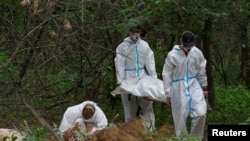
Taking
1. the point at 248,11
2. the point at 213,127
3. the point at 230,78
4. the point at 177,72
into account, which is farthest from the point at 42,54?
the point at 230,78

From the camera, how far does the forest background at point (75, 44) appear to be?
30.1ft

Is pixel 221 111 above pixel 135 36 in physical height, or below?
below

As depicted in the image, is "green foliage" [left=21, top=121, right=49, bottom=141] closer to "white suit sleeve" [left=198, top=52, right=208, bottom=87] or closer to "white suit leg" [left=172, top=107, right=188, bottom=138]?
"white suit leg" [left=172, top=107, right=188, bottom=138]

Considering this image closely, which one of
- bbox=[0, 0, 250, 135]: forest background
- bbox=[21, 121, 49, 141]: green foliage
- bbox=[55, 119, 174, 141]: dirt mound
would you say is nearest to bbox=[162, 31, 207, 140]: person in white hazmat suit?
bbox=[0, 0, 250, 135]: forest background

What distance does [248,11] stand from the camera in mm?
10492

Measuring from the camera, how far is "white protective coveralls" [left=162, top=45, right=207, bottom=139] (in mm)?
8789

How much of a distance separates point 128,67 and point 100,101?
256 cm

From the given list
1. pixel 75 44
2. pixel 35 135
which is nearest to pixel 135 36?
pixel 75 44

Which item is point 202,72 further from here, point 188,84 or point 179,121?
point 179,121

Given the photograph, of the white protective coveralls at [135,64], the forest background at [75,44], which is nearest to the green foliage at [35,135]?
the forest background at [75,44]

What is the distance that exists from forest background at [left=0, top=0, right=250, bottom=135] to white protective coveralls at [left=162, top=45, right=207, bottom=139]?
2.17 feet

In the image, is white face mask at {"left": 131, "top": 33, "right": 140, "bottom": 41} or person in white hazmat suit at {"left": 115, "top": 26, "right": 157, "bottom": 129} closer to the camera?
white face mask at {"left": 131, "top": 33, "right": 140, "bottom": 41}

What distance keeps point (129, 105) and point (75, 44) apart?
1.33m

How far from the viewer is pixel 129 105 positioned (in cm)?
1070
